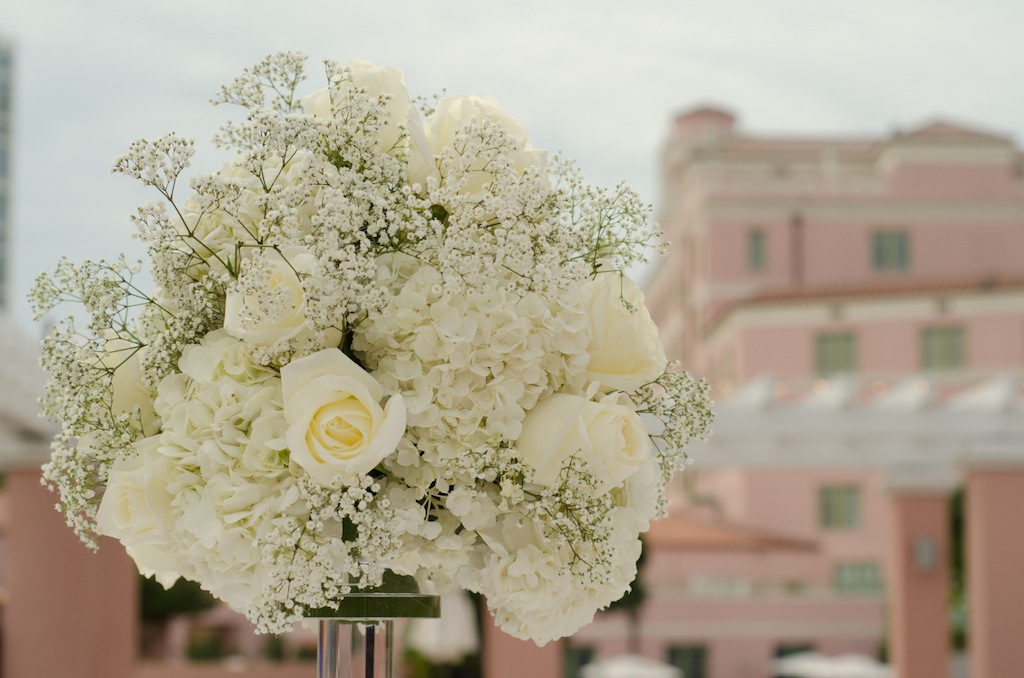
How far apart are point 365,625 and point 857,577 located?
27834 mm

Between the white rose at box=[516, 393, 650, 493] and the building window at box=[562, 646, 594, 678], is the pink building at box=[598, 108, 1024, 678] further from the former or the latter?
the white rose at box=[516, 393, 650, 493]

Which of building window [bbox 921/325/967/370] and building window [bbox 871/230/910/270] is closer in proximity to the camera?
building window [bbox 921/325/967/370]

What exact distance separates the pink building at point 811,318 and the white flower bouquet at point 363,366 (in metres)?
17.5

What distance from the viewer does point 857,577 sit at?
28203mm

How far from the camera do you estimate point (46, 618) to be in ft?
25.1

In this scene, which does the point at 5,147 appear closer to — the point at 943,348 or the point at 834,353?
the point at 834,353

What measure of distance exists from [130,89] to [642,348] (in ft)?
7.60

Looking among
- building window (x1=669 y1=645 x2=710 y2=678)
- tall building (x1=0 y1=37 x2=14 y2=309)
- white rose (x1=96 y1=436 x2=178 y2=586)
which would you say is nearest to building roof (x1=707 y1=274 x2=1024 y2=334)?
building window (x1=669 y1=645 x2=710 y2=678)

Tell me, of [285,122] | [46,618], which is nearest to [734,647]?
[46,618]

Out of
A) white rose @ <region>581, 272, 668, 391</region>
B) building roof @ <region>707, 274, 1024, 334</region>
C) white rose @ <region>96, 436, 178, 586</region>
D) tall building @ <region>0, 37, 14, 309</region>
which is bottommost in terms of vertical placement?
white rose @ <region>96, 436, 178, 586</region>

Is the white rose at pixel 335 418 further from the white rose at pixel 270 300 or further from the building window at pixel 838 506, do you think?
the building window at pixel 838 506

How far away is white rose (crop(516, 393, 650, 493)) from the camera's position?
158 centimetres

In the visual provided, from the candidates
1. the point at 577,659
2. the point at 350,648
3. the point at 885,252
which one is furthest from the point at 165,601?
the point at 350,648

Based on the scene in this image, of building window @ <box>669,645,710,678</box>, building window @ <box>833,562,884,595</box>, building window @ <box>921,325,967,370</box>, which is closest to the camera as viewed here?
building window @ <box>669,645,710,678</box>
